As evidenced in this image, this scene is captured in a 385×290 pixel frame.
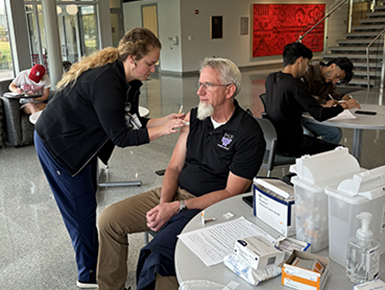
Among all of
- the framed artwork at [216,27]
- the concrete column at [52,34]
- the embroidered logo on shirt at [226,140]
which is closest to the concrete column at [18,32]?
the concrete column at [52,34]

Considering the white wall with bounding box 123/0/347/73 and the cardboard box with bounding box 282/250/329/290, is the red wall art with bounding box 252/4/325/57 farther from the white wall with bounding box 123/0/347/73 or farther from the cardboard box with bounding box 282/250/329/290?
the cardboard box with bounding box 282/250/329/290

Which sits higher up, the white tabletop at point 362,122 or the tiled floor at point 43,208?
the white tabletop at point 362,122

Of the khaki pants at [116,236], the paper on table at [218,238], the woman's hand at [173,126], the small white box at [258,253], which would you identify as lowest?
the khaki pants at [116,236]

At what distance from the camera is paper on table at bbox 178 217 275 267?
1292 mm

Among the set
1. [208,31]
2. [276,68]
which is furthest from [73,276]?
[276,68]

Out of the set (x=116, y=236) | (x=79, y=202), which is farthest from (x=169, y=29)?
(x=116, y=236)

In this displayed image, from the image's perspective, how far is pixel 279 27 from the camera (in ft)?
51.2

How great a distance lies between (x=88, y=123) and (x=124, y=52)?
1.39ft

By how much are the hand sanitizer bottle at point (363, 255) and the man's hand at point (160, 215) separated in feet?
3.13

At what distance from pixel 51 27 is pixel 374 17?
989cm

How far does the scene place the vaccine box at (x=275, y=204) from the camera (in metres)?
1.36

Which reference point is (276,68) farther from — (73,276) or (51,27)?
(73,276)

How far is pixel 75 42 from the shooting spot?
11938 mm

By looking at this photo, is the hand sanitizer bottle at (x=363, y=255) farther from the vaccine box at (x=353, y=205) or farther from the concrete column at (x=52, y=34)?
the concrete column at (x=52, y=34)
